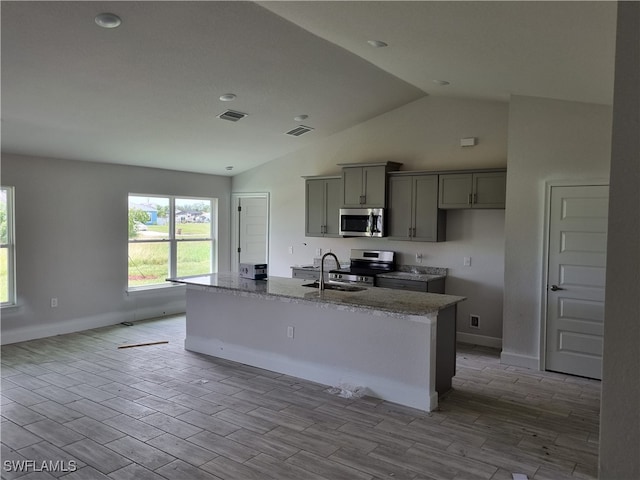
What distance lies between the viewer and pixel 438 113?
6055mm

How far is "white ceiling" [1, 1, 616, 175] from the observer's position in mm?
3025

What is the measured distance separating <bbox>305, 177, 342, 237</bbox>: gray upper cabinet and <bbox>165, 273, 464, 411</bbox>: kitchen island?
6.03 feet

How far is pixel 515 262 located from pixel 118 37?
4.26 meters

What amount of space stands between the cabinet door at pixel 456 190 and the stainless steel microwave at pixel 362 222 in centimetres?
84

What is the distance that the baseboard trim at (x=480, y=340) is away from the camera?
5746 mm

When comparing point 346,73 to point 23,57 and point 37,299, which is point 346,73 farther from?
point 37,299

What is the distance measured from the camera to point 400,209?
6.13 m

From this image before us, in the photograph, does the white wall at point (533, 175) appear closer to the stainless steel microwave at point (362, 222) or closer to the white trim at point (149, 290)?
the stainless steel microwave at point (362, 222)

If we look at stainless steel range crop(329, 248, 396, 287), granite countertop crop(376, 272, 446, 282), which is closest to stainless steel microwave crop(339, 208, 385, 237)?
stainless steel range crop(329, 248, 396, 287)

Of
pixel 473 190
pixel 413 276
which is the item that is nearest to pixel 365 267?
pixel 413 276

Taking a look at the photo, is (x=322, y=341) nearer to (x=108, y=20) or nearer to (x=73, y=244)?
(x=108, y=20)

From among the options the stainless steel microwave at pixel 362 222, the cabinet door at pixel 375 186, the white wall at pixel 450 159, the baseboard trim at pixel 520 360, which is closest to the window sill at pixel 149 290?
the white wall at pixel 450 159

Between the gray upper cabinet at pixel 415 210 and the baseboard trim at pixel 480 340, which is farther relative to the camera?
the gray upper cabinet at pixel 415 210

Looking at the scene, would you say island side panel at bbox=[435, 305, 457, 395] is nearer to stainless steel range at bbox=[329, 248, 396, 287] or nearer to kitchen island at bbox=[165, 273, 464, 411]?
kitchen island at bbox=[165, 273, 464, 411]
